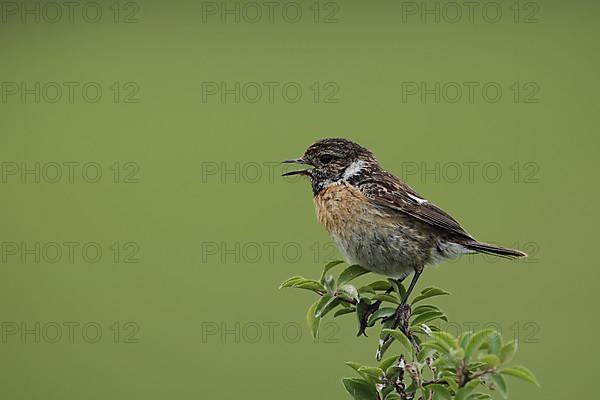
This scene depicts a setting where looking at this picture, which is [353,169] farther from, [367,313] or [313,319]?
[313,319]

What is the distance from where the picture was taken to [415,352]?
8.84ft

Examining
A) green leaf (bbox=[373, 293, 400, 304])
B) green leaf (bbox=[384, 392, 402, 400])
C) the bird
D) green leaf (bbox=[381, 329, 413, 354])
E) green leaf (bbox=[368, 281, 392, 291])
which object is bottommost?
green leaf (bbox=[384, 392, 402, 400])

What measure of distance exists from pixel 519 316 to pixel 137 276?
3.85m

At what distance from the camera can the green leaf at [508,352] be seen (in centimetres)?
219

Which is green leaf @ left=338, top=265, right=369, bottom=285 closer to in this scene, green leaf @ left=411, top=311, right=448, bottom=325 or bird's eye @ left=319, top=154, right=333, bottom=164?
green leaf @ left=411, top=311, right=448, bottom=325

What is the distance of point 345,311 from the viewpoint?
10.1 ft

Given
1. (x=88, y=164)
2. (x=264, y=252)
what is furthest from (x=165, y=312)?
(x=88, y=164)

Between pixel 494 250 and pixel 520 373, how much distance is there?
6.31 ft

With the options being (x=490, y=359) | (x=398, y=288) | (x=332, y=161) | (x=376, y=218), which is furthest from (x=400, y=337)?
(x=332, y=161)

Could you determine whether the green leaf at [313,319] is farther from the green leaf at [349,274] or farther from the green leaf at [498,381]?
the green leaf at [498,381]

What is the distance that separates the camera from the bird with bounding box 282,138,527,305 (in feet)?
14.0

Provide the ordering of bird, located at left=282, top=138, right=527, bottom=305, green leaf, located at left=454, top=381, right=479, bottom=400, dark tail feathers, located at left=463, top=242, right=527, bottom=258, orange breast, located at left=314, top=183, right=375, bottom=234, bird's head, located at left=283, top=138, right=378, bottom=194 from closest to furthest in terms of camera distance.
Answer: green leaf, located at left=454, top=381, right=479, bottom=400, dark tail feathers, located at left=463, top=242, right=527, bottom=258, bird, located at left=282, top=138, right=527, bottom=305, orange breast, located at left=314, top=183, right=375, bottom=234, bird's head, located at left=283, top=138, right=378, bottom=194

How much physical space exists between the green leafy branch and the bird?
2.82ft

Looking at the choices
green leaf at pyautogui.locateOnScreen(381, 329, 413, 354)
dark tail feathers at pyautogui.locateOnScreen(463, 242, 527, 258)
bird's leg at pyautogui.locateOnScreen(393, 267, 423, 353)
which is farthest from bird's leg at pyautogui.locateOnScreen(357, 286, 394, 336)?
dark tail feathers at pyautogui.locateOnScreen(463, 242, 527, 258)
